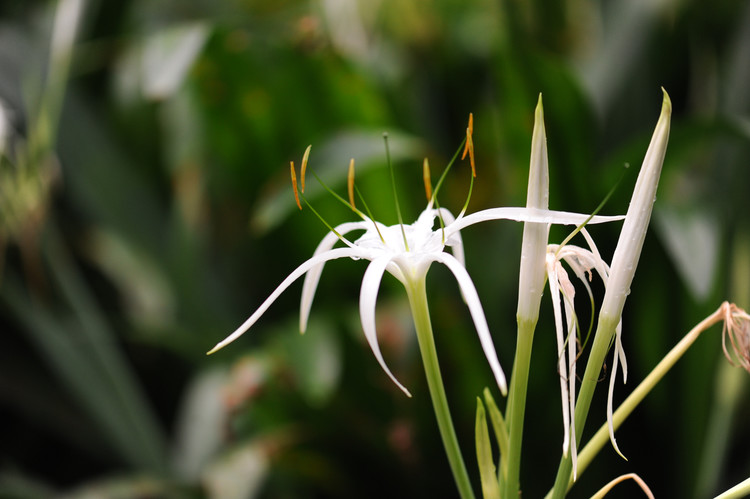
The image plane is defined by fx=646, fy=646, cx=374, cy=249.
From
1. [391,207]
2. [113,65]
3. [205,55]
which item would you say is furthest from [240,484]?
[113,65]

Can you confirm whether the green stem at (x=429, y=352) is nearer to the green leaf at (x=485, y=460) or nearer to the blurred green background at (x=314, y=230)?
the green leaf at (x=485, y=460)

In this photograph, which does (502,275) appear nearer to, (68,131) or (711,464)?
(711,464)

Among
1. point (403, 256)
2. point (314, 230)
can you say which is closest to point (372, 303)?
point (403, 256)

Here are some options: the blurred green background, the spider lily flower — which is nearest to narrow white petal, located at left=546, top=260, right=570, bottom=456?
the spider lily flower

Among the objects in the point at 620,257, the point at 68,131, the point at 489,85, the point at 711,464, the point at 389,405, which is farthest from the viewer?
the point at 489,85

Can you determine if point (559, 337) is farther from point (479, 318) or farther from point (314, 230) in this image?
point (314, 230)

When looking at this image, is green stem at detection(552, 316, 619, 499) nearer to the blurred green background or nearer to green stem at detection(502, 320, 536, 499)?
green stem at detection(502, 320, 536, 499)
